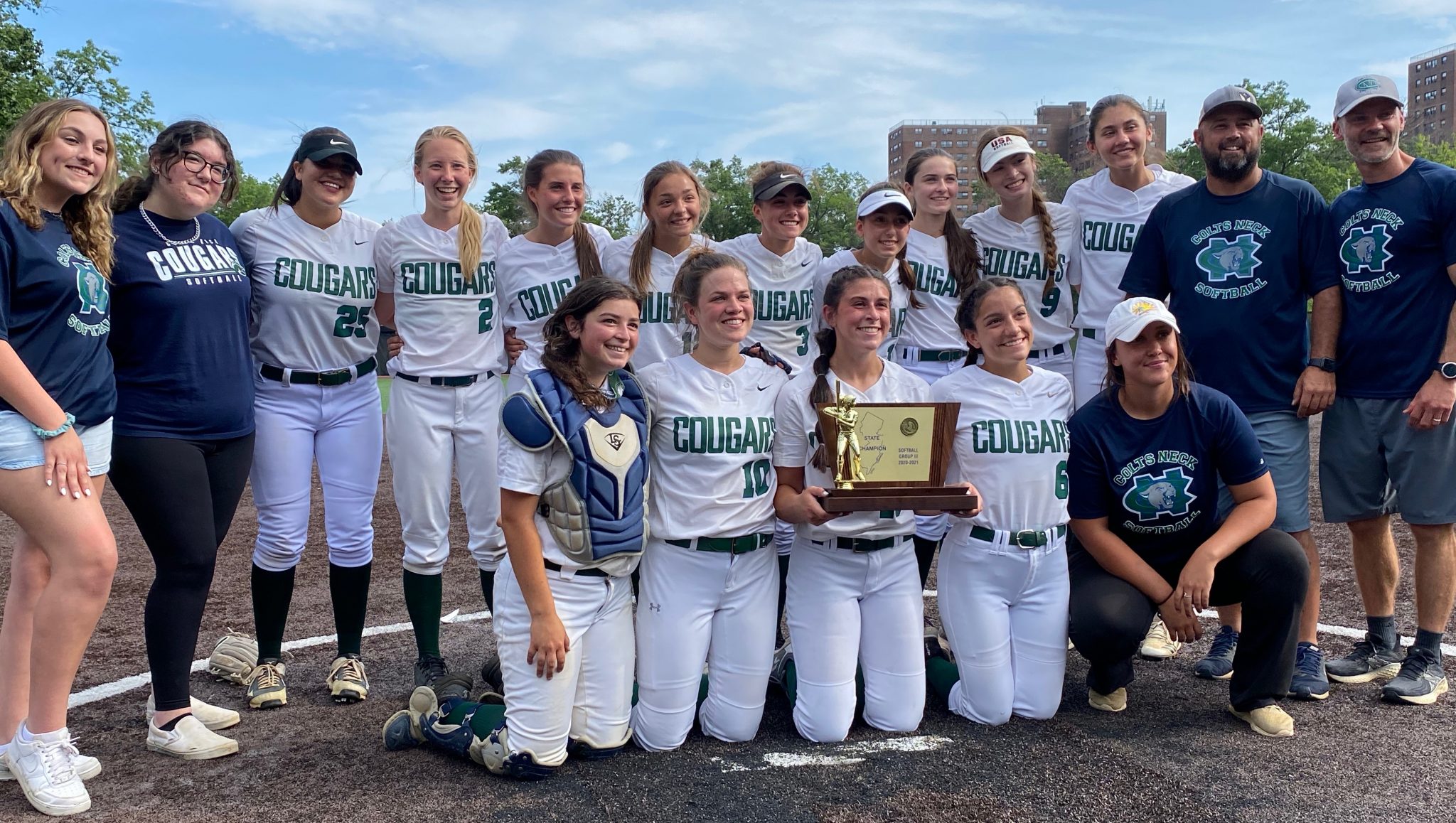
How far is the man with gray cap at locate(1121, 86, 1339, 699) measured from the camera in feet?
13.6

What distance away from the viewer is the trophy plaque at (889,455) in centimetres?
345

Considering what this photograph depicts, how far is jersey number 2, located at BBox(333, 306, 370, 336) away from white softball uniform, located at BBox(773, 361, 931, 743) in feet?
5.91

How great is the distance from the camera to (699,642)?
3580 millimetres

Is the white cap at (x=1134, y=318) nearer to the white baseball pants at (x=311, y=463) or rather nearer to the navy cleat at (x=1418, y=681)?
the navy cleat at (x=1418, y=681)

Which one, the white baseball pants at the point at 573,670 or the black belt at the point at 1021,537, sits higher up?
the black belt at the point at 1021,537


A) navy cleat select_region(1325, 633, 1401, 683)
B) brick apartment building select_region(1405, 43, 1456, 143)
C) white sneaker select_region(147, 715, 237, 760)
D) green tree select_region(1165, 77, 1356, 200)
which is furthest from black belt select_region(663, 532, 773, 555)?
brick apartment building select_region(1405, 43, 1456, 143)

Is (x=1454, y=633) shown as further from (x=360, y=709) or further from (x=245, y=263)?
(x=245, y=263)

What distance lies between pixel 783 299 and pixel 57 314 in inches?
104

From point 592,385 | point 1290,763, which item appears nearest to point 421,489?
point 592,385

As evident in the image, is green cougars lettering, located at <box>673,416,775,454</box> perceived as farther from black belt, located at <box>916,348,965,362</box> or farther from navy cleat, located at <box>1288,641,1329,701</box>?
navy cleat, located at <box>1288,641,1329,701</box>

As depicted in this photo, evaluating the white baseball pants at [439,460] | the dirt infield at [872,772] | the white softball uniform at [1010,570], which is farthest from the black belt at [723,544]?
the white baseball pants at [439,460]

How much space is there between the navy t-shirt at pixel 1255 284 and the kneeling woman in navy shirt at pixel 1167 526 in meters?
0.45

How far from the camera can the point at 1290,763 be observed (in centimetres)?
327

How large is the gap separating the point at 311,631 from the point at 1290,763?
4.27 meters
